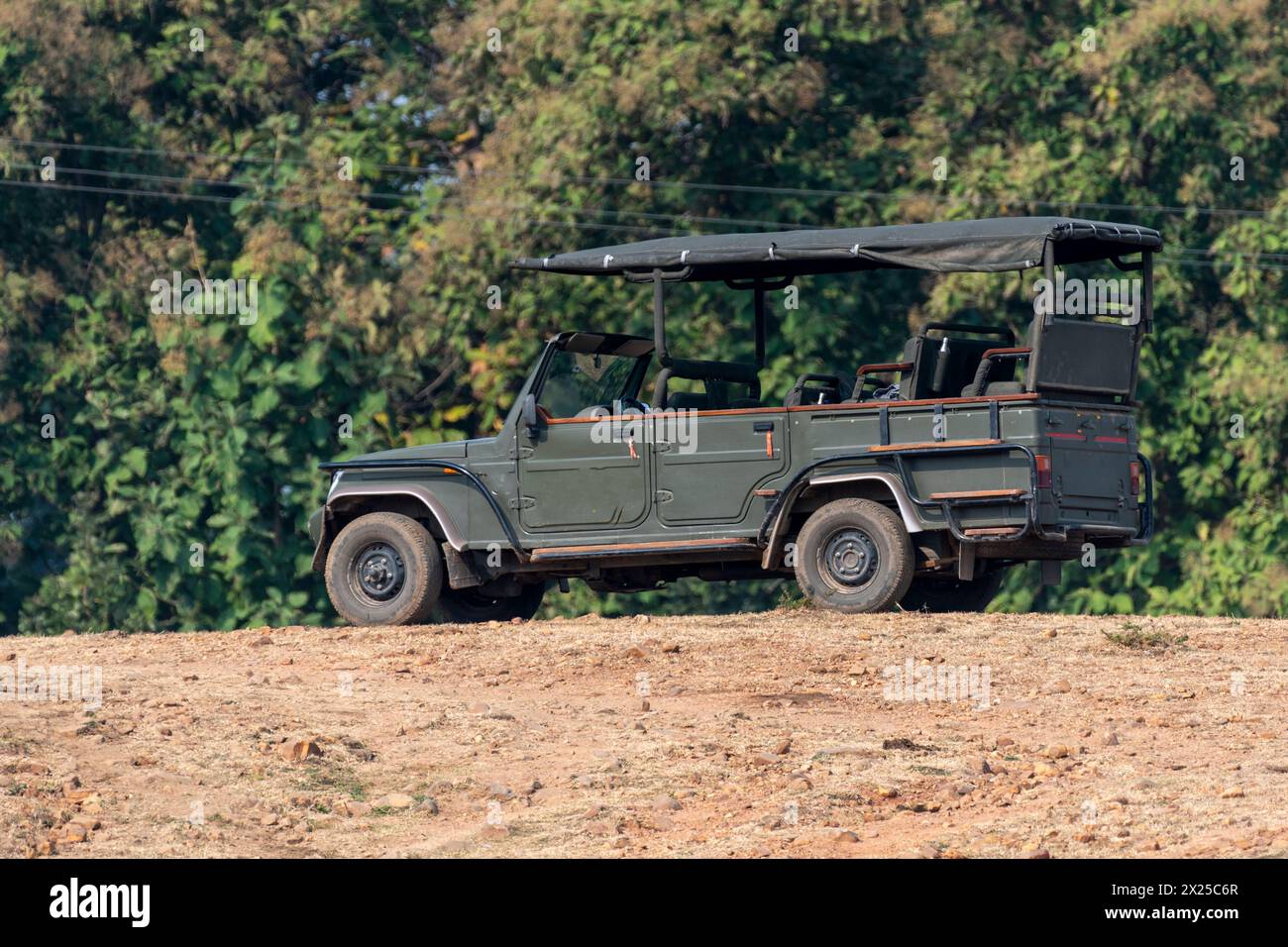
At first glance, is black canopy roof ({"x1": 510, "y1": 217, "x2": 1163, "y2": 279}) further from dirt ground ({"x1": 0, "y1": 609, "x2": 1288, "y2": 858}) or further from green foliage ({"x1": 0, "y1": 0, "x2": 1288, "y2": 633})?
green foliage ({"x1": 0, "y1": 0, "x2": 1288, "y2": 633})

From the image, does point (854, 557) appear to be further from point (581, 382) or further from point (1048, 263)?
point (581, 382)

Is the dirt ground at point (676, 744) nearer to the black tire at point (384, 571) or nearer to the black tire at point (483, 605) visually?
the black tire at point (384, 571)

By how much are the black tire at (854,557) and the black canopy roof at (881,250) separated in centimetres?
163

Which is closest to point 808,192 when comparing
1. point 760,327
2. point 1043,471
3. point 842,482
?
point 760,327

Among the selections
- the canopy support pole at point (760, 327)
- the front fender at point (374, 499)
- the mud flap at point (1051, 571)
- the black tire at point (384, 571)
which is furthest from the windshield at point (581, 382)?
the mud flap at point (1051, 571)

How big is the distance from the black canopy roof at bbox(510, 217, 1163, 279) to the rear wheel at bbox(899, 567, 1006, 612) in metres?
2.29

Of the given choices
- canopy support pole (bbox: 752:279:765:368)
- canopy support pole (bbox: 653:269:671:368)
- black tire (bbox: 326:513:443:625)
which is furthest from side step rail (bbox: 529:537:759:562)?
canopy support pole (bbox: 752:279:765:368)

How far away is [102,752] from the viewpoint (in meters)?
11.1

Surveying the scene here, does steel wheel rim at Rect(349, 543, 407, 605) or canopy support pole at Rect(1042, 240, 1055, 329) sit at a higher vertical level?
canopy support pole at Rect(1042, 240, 1055, 329)

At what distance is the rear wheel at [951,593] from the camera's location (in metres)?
16.4

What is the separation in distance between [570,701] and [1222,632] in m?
4.60

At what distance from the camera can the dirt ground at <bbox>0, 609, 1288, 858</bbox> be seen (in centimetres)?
983

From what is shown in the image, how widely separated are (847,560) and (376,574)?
341 centimetres

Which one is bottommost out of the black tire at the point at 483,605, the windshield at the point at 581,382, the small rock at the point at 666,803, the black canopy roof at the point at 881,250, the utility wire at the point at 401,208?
the small rock at the point at 666,803
